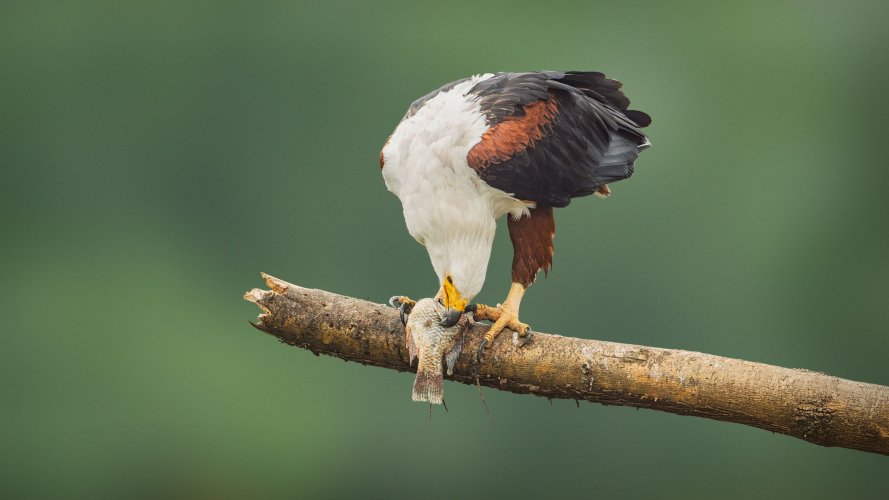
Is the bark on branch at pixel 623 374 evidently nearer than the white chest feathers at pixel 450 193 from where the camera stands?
Yes

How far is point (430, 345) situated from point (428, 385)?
0.44ft

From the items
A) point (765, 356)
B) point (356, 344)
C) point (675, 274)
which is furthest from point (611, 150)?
point (765, 356)

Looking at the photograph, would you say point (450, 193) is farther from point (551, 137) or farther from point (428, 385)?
point (428, 385)

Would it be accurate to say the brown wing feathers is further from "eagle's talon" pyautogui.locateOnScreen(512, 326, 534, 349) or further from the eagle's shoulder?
"eagle's talon" pyautogui.locateOnScreen(512, 326, 534, 349)

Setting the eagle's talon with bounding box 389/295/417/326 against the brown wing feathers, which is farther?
the brown wing feathers

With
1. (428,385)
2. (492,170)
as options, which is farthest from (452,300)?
(492,170)

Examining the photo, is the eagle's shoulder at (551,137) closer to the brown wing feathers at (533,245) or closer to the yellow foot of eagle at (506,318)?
the brown wing feathers at (533,245)

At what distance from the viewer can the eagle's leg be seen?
3086 millimetres

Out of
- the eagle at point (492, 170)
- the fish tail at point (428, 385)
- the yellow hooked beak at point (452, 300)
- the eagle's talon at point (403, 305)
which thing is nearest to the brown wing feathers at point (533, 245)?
the eagle at point (492, 170)

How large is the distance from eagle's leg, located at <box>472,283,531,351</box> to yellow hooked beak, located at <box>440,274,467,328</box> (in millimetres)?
91

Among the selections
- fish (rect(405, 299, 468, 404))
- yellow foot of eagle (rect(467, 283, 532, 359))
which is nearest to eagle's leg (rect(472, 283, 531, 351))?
yellow foot of eagle (rect(467, 283, 532, 359))

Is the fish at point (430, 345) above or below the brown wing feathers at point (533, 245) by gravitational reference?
below

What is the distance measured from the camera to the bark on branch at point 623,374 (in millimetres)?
2699

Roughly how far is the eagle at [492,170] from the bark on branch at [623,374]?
0.12m
